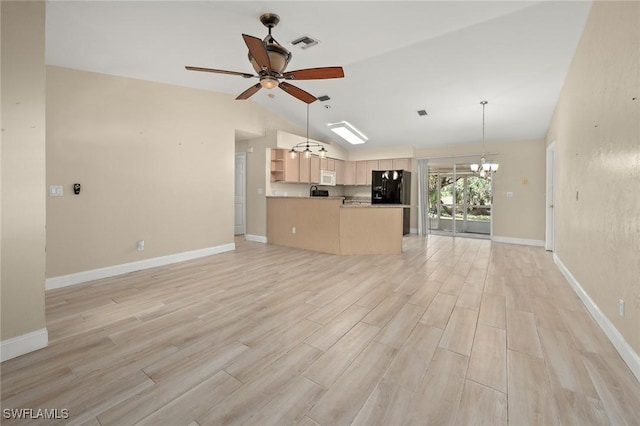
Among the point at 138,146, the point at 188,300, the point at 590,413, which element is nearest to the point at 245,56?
the point at 138,146

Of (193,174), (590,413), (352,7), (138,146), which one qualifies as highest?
(352,7)

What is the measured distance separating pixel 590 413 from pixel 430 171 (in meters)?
7.27

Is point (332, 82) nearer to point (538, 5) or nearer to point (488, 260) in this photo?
point (538, 5)

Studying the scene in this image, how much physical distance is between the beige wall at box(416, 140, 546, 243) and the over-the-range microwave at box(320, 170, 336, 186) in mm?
3728

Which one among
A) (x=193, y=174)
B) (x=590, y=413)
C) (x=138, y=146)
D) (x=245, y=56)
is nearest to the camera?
(x=590, y=413)

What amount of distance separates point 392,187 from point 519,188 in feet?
9.80

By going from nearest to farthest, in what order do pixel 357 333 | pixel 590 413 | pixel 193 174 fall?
pixel 590 413
pixel 357 333
pixel 193 174

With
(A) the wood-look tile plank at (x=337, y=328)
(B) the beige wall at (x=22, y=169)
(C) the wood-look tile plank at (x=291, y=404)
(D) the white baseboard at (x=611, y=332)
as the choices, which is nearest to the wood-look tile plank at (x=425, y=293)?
(A) the wood-look tile plank at (x=337, y=328)

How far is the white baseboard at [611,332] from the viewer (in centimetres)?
178

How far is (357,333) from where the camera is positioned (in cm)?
227

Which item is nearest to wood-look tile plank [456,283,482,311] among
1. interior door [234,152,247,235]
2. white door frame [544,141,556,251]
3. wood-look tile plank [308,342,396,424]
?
wood-look tile plank [308,342,396,424]

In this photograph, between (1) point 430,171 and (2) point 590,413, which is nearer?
(2) point 590,413

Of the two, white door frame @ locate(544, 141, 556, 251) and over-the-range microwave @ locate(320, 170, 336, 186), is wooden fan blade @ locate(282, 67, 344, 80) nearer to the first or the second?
over-the-range microwave @ locate(320, 170, 336, 186)

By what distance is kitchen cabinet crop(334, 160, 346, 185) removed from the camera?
838 cm
